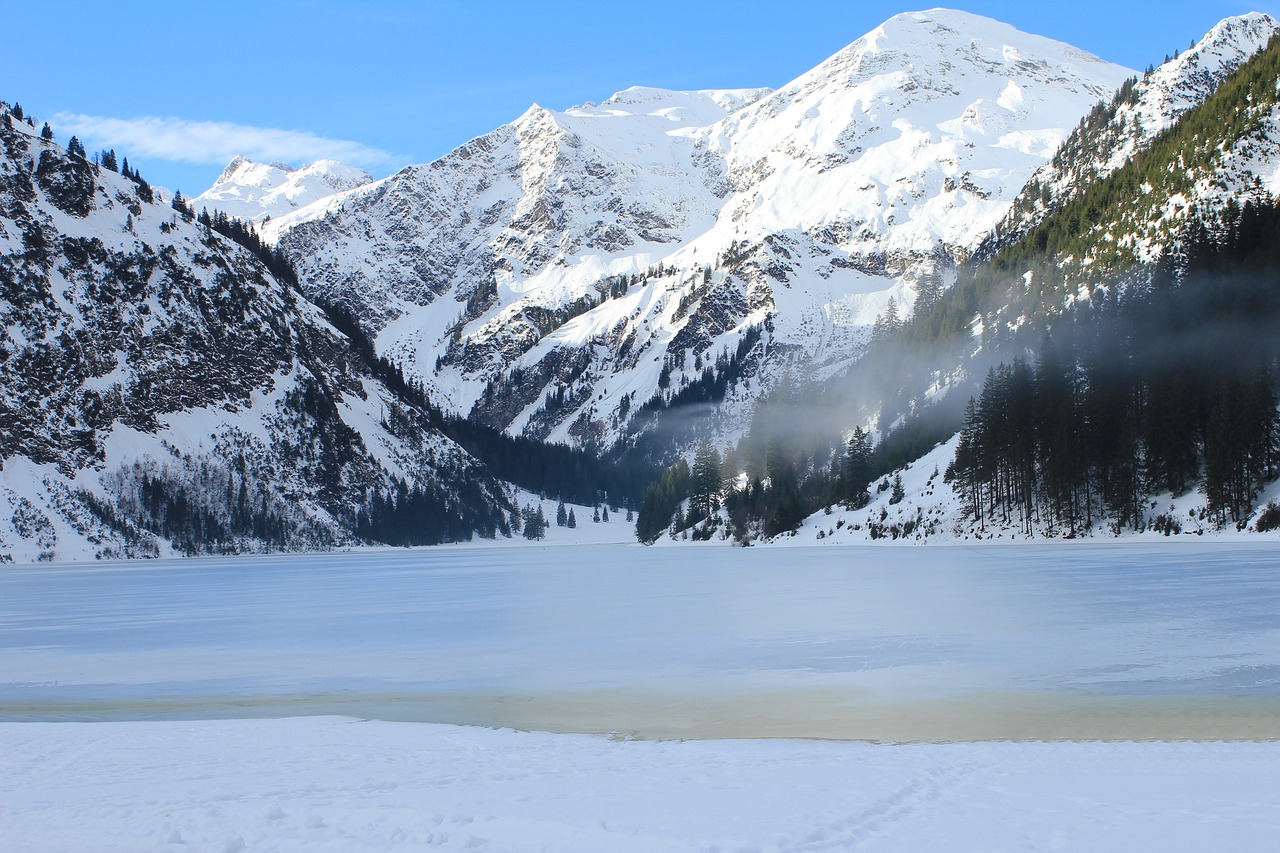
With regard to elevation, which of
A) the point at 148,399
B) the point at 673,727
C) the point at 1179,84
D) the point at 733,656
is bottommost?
the point at 733,656

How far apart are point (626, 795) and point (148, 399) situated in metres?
170

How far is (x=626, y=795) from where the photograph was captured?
13.7 metres

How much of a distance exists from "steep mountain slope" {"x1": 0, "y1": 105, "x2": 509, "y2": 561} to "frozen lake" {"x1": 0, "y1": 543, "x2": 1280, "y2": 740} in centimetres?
10198

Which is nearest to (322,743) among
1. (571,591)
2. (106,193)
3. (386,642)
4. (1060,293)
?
(386,642)

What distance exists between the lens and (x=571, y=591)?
2256 inches

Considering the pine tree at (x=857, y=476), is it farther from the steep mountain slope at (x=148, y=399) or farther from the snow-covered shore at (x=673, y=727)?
the steep mountain slope at (x=148, y=399)

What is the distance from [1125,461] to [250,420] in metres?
144

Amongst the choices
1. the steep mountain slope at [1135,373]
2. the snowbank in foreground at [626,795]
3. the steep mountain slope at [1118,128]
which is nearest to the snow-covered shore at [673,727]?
the snowbank in foreground at [626,795]

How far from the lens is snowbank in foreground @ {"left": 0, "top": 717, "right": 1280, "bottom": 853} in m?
11.8

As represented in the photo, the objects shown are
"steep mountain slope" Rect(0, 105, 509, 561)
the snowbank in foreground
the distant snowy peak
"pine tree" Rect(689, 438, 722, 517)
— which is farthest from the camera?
the distant snowy peak

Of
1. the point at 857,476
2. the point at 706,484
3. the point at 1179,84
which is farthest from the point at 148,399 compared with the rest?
the point at 1179,84

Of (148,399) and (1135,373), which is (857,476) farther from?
(148,399)

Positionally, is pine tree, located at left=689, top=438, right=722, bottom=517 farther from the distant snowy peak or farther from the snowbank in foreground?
the snowbank in foreground

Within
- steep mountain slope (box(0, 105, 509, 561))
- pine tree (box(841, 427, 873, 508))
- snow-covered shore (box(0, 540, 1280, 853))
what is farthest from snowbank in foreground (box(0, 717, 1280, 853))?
steep mountain slope (box(0, 105, 509, 561))
